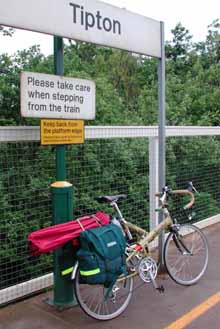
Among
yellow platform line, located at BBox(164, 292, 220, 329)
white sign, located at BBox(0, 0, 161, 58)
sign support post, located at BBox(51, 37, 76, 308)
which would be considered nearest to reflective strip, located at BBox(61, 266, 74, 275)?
sign support post, located at BBox(51, 37, 76, 308)

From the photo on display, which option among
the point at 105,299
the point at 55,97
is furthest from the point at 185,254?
the point at 55,97

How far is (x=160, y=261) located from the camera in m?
4.50

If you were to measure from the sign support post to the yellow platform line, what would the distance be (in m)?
0.93

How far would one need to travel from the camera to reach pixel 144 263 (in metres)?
3.80

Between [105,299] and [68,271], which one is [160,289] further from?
[68,271]

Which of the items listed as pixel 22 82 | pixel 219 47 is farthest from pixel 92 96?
pixel 219 47

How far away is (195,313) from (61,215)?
4.71 ft

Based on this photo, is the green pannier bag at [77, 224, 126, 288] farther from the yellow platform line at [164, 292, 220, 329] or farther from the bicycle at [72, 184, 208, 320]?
the yellow platform line at [164, 292, 220, 329]

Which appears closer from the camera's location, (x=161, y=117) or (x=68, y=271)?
(x=68, y=271)

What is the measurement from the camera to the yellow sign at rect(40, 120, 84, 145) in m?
3.47

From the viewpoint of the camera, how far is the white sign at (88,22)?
3117 millimetres

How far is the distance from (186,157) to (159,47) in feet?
7.33

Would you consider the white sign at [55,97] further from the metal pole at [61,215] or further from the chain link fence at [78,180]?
the chain link fence at [78,180]

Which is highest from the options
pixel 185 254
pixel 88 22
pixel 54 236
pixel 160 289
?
pixel 88 22
